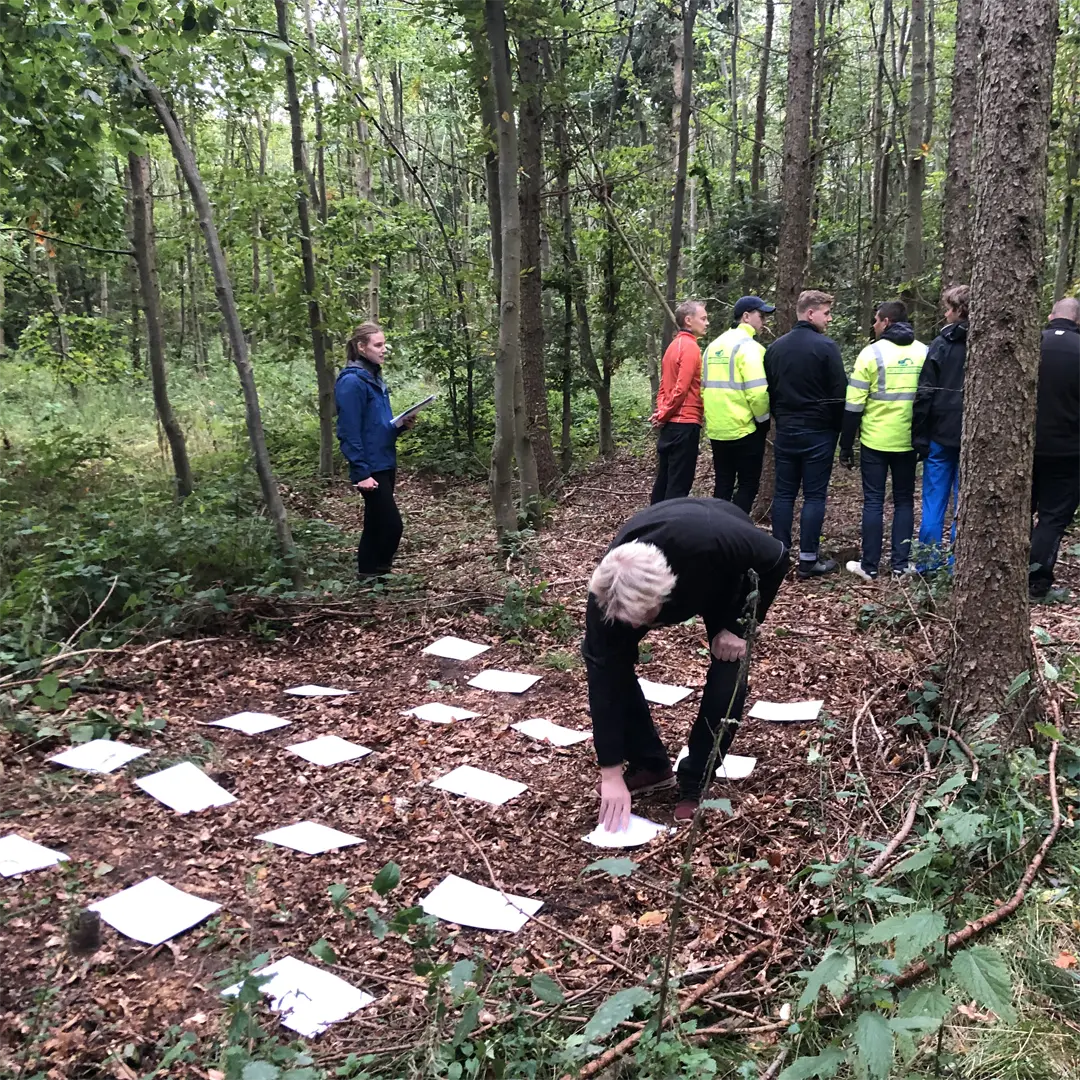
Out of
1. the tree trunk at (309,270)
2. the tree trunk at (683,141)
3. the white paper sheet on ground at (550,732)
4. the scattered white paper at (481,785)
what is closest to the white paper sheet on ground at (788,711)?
the white paper sheet on ground at (550,732)

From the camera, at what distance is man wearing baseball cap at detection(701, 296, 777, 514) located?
6484 millimetres

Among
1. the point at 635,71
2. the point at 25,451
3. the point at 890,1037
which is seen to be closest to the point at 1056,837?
the point at 890,1037

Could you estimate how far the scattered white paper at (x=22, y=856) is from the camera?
9.78ft

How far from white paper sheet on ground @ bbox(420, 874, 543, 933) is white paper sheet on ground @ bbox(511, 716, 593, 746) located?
1.21 m

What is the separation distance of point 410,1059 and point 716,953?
1066 mm

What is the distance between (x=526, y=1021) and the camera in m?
2.29

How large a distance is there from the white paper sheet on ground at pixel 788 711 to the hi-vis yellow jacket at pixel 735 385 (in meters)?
2.88

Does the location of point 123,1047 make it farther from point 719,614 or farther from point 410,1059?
point 719,614

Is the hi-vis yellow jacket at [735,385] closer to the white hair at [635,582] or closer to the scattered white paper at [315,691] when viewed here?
the scattered white paper at [315,691]

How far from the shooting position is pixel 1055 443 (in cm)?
537

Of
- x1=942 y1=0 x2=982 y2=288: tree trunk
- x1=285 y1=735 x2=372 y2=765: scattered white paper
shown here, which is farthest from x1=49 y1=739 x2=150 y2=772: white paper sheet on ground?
x1=942 y1=0 x2=982 y2=288: tree trunk

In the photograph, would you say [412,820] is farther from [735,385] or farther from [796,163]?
[796,163]

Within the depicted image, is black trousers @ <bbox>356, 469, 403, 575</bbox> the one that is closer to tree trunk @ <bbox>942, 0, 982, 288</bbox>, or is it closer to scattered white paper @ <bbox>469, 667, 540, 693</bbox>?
scattered white paper @ <bbox>469, 667, 540, 693</bbox>

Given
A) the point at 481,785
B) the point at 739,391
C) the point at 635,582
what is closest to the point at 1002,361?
the point at 635,582
